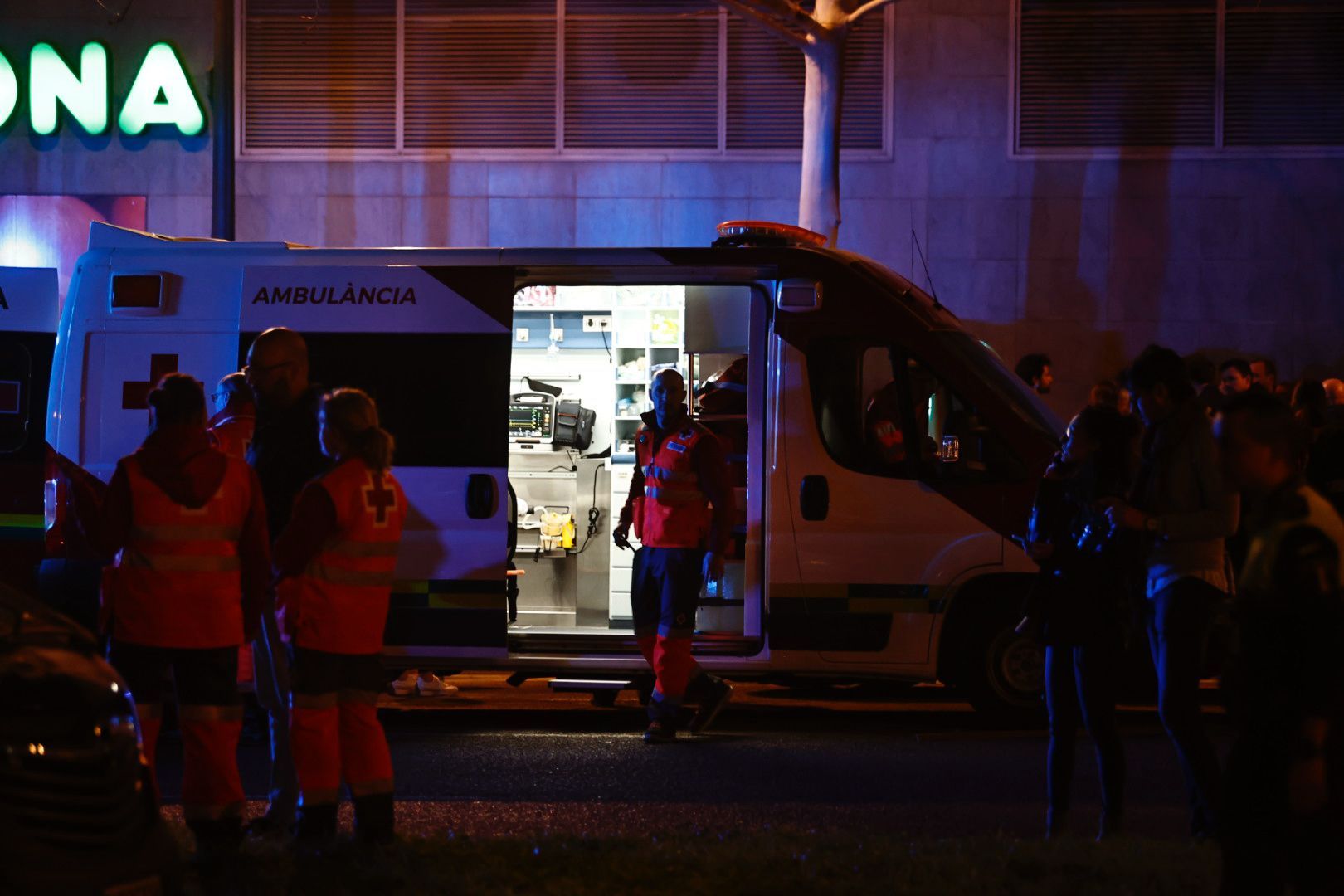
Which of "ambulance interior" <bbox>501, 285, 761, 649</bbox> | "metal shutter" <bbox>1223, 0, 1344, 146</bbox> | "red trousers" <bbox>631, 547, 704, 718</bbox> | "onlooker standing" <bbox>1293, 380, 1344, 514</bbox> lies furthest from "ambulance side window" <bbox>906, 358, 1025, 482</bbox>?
"metal shutter" <bbox>1223, 0, 1344, 146</bbox>

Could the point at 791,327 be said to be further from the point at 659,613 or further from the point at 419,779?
the point at 419,779

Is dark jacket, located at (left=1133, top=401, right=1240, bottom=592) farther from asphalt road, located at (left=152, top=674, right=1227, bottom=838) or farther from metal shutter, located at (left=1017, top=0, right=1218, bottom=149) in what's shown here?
metal shutter, located at (left=1017, top=0, right=1218, bottom=149)

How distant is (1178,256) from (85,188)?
33.7ft

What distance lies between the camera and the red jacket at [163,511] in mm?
5152

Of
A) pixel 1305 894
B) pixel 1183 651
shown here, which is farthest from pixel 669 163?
pixel 1305 894

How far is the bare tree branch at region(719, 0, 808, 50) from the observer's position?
1306 centimetres

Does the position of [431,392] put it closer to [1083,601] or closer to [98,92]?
[1083,601]

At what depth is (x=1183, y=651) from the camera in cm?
564

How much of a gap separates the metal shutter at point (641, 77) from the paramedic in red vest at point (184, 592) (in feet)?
33.7

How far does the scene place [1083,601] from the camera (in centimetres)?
555

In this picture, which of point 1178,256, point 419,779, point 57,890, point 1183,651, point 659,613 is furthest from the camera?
point 1178,256

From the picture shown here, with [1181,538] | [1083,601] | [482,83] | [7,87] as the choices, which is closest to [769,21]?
[482,83]

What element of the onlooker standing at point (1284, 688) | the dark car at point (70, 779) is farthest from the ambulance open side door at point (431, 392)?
the onlooker standing at point (1284, 688)

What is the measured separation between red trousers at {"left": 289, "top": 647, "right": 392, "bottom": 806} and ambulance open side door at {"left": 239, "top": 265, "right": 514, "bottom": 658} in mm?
3044
